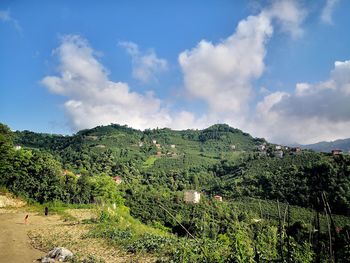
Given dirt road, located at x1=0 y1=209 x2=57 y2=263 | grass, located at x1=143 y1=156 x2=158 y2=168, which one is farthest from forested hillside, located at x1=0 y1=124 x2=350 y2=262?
dirt road, located at x1=0 y1=209 x2=57 y2=263

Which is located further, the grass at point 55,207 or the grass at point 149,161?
the grass at point 149,161

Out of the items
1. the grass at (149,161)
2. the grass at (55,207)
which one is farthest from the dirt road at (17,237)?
the grass at (149,161)

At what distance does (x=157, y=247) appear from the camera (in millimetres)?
11828

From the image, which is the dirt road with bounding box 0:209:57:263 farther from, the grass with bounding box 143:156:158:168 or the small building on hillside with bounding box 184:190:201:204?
the grass with bounding box 143:156:158:168

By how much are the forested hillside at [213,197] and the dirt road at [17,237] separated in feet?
12.4

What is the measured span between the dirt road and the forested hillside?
3.79m

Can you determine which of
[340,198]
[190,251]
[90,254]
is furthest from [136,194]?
[190,251]

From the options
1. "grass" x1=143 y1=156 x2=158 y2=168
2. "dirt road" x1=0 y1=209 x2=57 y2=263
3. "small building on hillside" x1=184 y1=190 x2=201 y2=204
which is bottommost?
"dirt road" x1=0 y1=209 x2=57 y2=263

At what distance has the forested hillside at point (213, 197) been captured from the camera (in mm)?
6414

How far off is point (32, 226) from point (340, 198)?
47.1 m

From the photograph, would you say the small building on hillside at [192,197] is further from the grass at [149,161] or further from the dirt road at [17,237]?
the grass at [149,161]

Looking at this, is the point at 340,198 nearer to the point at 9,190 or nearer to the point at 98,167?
the point at 9,190


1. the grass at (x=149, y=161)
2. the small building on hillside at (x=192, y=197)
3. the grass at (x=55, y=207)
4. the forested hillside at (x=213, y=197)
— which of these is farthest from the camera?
the grass at (x=149, y=161)

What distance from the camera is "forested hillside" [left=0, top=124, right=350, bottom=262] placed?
6414mm
